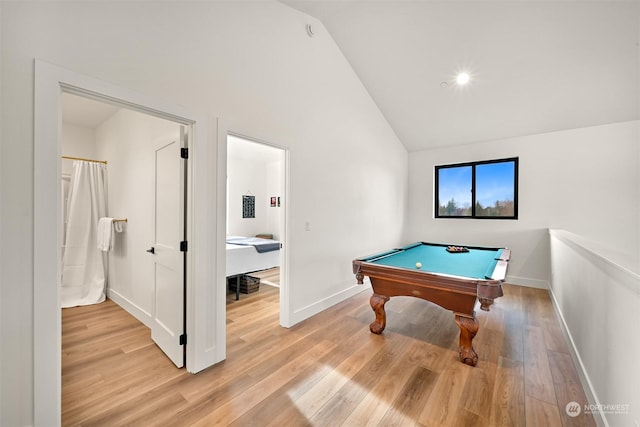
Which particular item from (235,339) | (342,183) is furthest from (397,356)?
(342,183)

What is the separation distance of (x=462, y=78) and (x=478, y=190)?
7.18 ft

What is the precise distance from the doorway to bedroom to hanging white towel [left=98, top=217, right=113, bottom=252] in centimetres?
147

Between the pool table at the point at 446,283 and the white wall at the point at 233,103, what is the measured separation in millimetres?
870

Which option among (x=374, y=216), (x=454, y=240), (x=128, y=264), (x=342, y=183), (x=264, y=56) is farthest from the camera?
(x=454, y=240)

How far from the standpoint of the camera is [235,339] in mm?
2545

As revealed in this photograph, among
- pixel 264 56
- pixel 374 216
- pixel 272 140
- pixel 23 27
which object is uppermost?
pixel 264 56

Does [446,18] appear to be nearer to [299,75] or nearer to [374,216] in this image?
[299,75]

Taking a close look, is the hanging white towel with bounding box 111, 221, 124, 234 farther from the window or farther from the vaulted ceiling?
the window

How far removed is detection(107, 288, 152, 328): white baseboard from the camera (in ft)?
9.29

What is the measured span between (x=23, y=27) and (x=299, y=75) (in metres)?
2.18

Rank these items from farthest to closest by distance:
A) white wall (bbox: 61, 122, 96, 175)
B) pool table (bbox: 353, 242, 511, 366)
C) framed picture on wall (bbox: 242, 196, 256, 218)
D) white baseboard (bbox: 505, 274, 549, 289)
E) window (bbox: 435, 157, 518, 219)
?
framed picture on wall (bbox: 242, 196, 256, 218)
window (bbox: 435, 157, 518, 219)
white baseboard (bbox: 505, 274, 549, 289)
white wall (bbox: 61, 122, 96, 175)
pool table (bbox: 353, 242, 511, 366)

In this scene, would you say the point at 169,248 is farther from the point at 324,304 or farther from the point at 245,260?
the point at 324,304

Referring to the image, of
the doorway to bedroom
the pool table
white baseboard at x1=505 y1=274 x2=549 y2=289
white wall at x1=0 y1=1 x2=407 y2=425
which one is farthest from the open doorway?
white baseboard at x1=505 y1=274 x2=549 y2=289

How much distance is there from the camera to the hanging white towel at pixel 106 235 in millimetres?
3314
